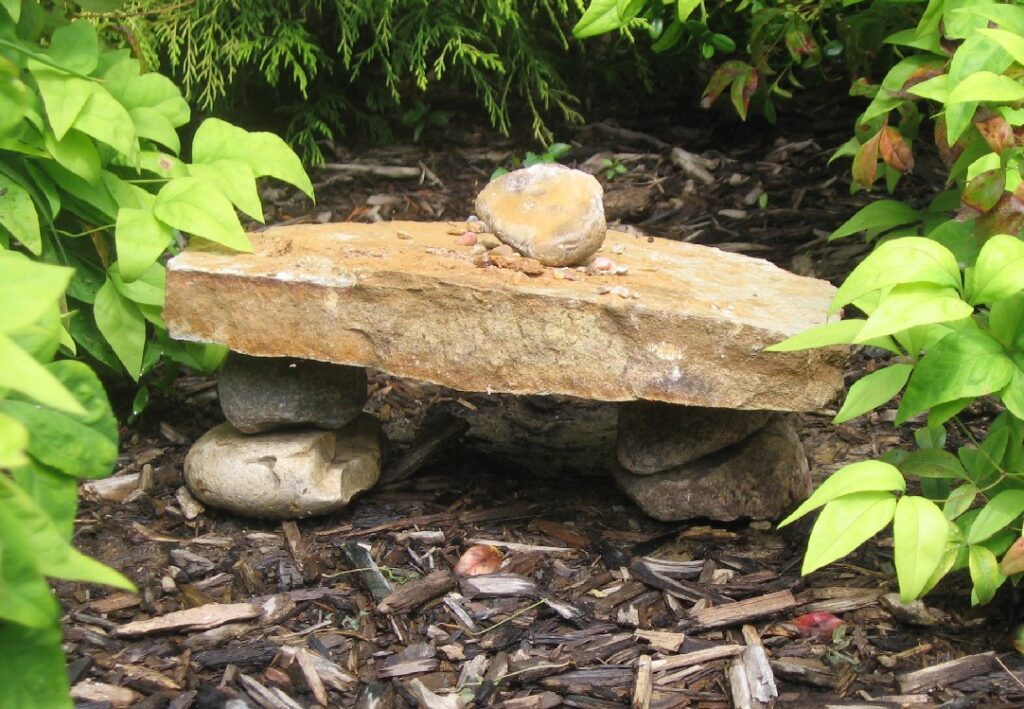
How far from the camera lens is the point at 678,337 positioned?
273 centimetres

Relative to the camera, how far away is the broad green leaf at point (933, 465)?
261 cm

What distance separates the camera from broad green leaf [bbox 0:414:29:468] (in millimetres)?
1238

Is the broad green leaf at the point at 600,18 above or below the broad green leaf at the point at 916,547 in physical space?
above

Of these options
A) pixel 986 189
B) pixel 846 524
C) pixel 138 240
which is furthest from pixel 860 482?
pixel 138 240

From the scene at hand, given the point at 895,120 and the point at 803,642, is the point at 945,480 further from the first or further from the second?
the point at 895,120

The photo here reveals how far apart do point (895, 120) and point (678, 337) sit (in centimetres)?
149

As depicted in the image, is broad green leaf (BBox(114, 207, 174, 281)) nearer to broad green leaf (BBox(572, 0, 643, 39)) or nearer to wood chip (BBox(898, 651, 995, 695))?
broad green leaf (BBox(572, 0, 643, 39))

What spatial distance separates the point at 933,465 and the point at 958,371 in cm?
45

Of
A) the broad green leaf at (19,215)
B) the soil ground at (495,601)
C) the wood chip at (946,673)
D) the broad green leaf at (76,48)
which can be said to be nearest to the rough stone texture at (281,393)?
the soil ground at (495,601)

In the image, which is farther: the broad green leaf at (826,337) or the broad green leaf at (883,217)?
the broad green leaf at (883,217)

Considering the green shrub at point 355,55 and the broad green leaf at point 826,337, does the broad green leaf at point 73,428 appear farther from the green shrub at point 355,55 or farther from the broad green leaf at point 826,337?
the green shrub at point 355,55

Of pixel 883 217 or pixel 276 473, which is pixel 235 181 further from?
pixel 883 217

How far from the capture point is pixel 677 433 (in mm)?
3154

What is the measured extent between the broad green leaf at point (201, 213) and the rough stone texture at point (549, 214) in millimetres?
702
